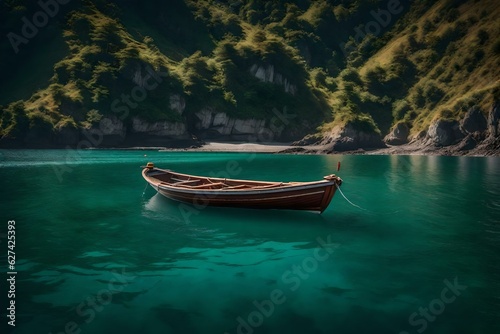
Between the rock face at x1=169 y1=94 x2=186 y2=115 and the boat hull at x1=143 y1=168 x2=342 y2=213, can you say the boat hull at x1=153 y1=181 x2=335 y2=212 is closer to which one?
the boat hull at x1=143 y1=168 x2=342 y2=213

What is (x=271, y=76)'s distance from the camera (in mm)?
125438

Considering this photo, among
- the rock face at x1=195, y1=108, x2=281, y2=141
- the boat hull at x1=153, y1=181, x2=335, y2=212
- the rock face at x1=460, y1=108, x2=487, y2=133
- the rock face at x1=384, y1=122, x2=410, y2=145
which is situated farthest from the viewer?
the rock face at x1=195, y1=108, x2=281, y2=141

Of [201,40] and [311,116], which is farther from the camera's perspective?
[201,40]

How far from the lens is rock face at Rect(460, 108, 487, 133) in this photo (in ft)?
265

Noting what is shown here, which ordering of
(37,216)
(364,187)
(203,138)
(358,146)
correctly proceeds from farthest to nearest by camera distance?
(203,138), (358,146), (364,187), (37,216)

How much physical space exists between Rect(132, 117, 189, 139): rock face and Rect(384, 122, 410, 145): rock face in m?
64.0

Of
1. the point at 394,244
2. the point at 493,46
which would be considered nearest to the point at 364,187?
→ the point at 394,244

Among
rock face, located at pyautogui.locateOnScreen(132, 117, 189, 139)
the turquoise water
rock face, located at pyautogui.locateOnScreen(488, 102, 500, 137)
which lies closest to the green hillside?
rock face, located at pyautogui.locateOnScreen(132, 117, 189, 139)

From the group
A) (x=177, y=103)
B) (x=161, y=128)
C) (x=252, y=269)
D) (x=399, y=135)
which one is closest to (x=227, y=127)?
(x=177, y=103)

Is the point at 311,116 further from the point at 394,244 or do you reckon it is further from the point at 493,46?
the point at 394,244

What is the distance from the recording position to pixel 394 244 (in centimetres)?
1434

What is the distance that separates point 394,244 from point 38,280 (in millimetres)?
13234

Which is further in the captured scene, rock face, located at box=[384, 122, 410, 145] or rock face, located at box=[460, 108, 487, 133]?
rock face, located at box=[384, 122, 410, 145]

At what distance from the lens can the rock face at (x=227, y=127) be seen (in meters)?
112
